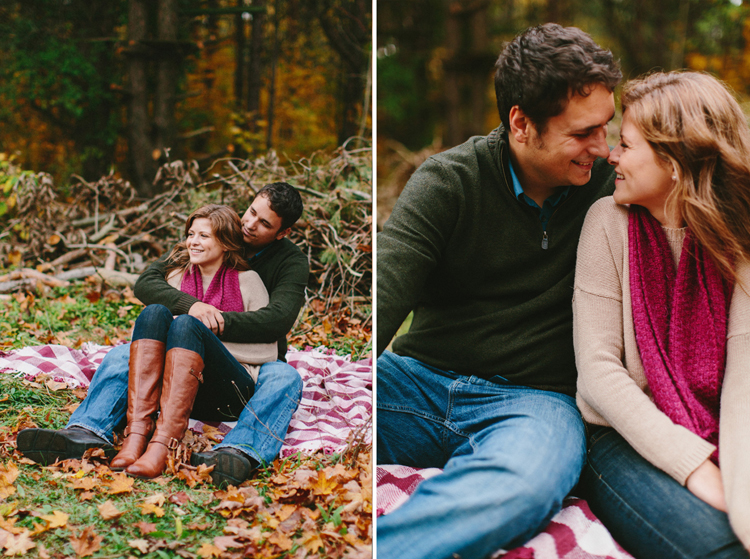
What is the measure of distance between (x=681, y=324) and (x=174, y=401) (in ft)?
4.64

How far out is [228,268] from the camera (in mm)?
1690

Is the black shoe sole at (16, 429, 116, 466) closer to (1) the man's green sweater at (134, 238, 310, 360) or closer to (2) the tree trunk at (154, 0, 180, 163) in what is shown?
(1) the man's green sweater at (134, 238, 310, 360)

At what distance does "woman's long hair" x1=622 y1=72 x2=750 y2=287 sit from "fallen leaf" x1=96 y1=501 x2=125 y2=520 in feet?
5.43

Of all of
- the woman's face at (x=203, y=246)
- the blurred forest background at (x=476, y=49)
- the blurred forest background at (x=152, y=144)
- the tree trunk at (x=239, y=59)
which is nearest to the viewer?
the woman's face at (x=203, y=246)

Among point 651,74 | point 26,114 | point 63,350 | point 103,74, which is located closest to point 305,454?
point 63,350

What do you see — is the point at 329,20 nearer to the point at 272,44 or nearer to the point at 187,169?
the point at 272,44

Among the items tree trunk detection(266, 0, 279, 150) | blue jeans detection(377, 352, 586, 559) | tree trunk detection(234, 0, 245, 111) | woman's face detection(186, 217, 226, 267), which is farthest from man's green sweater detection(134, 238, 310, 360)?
tree trunk detection(234, 0, 245, 111)

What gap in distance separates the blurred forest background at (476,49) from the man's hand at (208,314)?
4528mm

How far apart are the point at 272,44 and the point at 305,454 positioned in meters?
2.28

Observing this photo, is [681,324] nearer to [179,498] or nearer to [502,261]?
[502,261]

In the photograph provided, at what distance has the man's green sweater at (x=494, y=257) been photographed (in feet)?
5.52

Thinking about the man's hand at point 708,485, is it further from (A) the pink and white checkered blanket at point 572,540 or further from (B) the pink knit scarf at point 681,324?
(A) the pink and white checkered blanket at point 572,540

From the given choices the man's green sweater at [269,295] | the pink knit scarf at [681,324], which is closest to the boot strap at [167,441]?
the man's green sweater at [269,295]

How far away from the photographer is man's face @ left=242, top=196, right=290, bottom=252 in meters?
1.74
